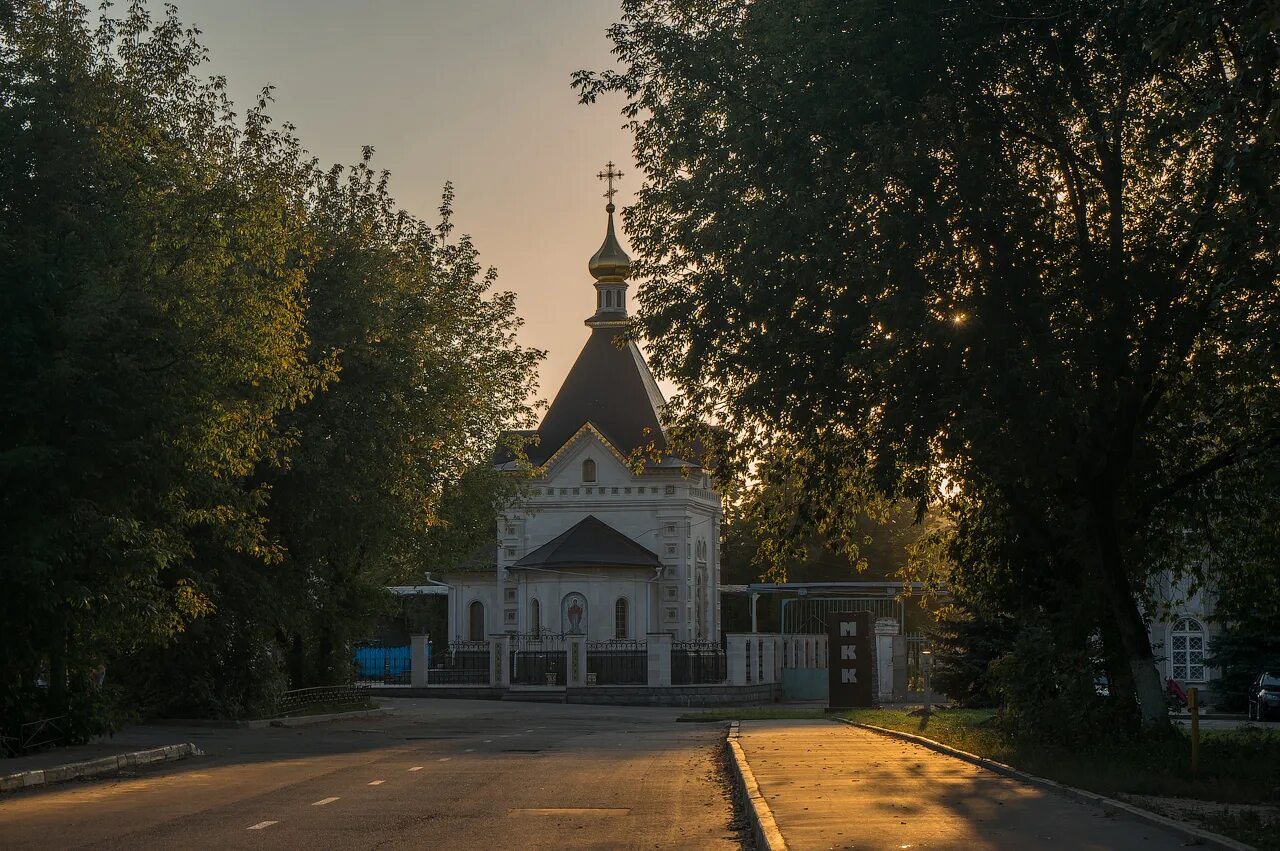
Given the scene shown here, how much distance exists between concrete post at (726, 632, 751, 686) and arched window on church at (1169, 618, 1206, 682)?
13803mm

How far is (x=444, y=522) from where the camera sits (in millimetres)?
38531

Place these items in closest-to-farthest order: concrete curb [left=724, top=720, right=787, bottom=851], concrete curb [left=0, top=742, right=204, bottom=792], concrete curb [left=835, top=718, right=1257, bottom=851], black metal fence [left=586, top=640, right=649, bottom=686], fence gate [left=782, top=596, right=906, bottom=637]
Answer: concrete curb [left=835, top=718, right=1257, bottom=851]
concrete curb [left=724, top=720, right=787, bottom=851]
concrete curb [left=0, top=742, right=204, bottom=792]
black metal fence [left=586, top=640, right=649, bottom=686]
fence gate [left=782, top=596, right=906, bottom=637]

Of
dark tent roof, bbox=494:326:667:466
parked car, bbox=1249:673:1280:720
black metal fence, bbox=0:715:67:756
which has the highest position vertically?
dark tent roof, bbox=494:326:667:466

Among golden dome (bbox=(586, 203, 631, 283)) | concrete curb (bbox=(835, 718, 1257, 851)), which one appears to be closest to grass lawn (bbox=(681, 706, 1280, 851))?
concrete curb (bbox=(835, 718, 1257, 851))

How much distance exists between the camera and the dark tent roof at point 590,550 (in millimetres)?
63625

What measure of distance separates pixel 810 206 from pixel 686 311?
2818 mm

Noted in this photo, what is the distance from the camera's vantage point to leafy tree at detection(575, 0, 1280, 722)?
18375 mm

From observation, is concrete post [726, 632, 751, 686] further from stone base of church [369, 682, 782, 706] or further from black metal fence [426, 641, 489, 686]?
black metal fence [426, 641, 489, 686]

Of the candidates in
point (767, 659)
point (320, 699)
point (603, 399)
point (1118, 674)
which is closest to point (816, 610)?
point (603, 399)

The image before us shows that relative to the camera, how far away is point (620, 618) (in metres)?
64.2

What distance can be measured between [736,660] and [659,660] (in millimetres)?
2644

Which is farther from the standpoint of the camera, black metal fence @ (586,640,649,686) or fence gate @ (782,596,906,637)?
fence gate @ (782,596,906,637)

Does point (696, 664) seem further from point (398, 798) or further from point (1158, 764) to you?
point (398, 798)

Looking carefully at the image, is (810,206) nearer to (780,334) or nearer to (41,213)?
(780,334)
